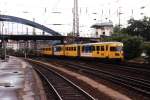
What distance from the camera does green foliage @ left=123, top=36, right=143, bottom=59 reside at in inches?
2670

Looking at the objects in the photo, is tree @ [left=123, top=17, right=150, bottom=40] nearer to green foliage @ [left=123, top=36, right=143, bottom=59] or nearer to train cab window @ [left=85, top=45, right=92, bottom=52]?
green foliage @ [left=123, top=36, right=143, bottom=59]

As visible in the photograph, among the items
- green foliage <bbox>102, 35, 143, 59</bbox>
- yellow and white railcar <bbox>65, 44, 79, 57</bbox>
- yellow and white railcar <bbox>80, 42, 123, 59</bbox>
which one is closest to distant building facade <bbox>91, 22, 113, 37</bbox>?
yellow and white railcar <bbox>65, 44, 79, 57</bbox>

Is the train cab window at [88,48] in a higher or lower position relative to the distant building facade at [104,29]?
lower

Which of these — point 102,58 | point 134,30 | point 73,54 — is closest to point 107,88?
point 102,58

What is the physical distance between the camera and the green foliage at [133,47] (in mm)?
67812

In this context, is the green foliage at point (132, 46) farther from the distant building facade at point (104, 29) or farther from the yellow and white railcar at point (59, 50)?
the distant building facade at point (104, 29)

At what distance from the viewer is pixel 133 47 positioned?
6825 centimetres

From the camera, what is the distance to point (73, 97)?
21.3 m

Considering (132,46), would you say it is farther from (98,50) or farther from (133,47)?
(98,50)

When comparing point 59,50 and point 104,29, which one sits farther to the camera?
point 104,29

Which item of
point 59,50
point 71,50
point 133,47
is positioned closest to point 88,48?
point 133,47

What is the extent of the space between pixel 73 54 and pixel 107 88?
51.1 m

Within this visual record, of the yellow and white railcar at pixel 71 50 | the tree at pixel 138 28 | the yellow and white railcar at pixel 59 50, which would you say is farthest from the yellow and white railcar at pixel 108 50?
the tree at pixel 138 28

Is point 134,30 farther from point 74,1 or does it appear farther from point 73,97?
point 73,97
